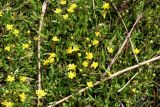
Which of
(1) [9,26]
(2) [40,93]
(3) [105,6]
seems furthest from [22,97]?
(3) [105,6]

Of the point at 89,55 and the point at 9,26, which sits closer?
the point at 89,55

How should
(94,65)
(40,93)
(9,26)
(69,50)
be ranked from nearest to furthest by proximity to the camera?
(40,93), (94,65), (69,50), (9,26)

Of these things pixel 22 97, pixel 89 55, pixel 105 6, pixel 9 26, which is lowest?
pixel 22 97

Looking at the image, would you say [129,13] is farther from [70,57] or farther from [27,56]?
[27,56]

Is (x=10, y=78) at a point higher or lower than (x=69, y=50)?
lower

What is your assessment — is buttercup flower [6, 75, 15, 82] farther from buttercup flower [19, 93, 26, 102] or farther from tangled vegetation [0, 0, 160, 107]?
buttercup flower [19, 93, 26, 102]

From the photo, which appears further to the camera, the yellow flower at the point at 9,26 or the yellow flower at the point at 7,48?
the yellow flower at the point at 9,26

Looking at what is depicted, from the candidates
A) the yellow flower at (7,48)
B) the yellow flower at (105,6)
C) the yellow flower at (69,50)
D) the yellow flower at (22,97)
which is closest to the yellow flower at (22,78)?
the yellow flower at (22,97)

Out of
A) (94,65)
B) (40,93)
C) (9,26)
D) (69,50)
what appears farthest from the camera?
(9,26)

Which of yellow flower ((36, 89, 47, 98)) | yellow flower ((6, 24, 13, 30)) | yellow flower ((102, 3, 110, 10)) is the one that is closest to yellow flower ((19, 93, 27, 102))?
yellow flower ((36, 89, 47, 98))

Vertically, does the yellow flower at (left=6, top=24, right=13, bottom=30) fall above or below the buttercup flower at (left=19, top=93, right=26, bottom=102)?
above

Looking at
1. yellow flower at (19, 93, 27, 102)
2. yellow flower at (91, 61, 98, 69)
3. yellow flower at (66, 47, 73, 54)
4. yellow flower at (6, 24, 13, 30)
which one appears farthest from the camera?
yellow flower at (6, 24, 13, 30)

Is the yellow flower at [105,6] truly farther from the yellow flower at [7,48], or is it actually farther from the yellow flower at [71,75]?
the yellow flower at [7,48]

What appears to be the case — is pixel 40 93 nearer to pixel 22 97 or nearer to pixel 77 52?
pixel 22 97
